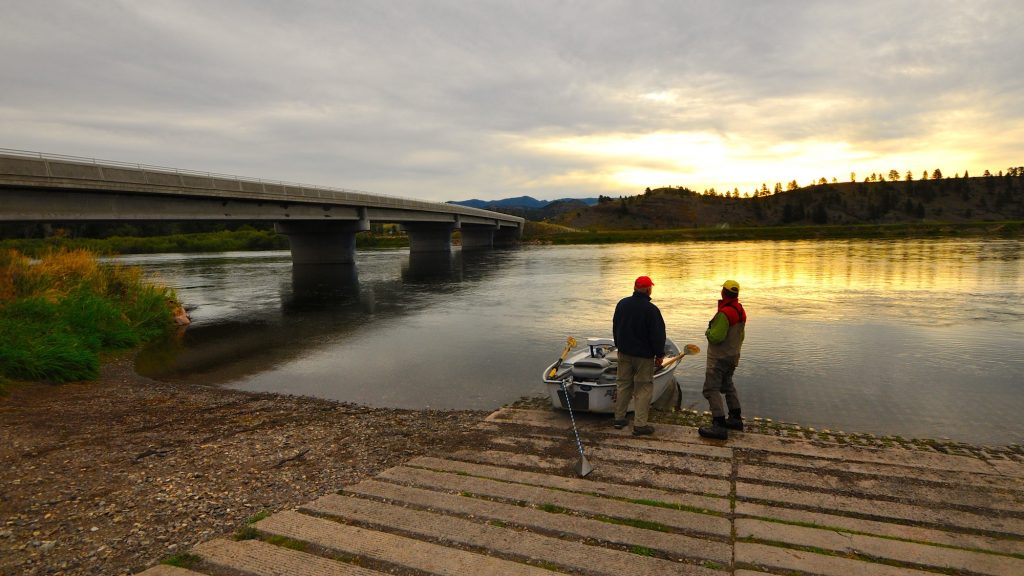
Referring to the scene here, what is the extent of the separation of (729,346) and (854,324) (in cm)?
1636

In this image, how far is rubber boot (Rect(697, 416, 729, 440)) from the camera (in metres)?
8.31

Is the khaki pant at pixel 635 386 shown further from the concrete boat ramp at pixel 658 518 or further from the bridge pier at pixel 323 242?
the bridge pier at pixel 323 242

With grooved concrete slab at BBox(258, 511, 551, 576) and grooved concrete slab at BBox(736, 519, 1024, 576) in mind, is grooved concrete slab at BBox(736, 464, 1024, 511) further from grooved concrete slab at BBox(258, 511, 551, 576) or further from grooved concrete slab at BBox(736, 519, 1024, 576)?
grooved concrete slab at BBox(258, 511, 551, 576)

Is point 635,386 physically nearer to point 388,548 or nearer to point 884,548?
point 884,548

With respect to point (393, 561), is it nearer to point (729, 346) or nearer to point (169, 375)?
point (729, 346)

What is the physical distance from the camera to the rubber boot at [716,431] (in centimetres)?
831

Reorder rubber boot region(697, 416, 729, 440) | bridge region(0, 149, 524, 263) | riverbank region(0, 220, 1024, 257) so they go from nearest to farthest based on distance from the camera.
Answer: rubber boot region(697, 416, 729, 440) < bridge region(0, 149, 524, 263) < riverbank region(0, 220, 1024, 257)

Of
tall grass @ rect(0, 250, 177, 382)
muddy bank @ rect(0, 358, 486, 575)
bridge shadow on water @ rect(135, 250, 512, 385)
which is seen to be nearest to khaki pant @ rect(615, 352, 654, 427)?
muddy bank @ rect(0, 358, 486, 575)

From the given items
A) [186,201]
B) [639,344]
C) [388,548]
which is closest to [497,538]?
[388,548]

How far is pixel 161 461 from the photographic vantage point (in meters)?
7.84

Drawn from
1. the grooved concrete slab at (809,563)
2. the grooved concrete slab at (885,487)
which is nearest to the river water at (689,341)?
the grooved concrete slab at (885,487)

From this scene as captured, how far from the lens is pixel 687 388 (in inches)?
523

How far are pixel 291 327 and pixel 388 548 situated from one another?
22022mm

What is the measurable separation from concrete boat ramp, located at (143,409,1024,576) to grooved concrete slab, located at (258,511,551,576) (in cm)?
2
